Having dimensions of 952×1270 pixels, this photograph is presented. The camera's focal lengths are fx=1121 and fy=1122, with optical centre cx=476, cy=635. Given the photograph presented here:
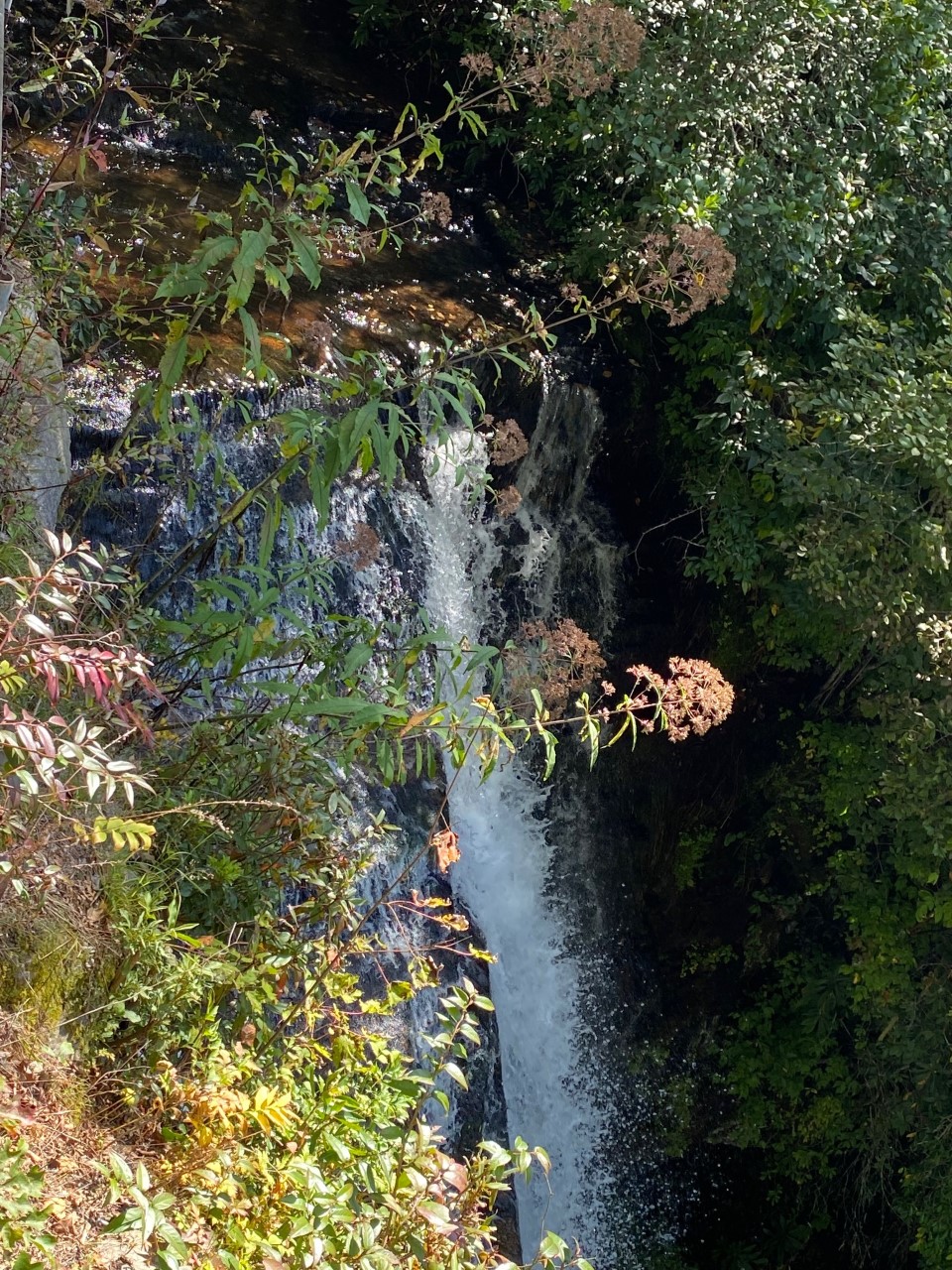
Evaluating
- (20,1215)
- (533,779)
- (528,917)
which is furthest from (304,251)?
(528,917)

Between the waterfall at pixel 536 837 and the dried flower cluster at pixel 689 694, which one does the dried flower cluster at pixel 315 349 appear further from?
the dried flower cluster at pixel 689 694

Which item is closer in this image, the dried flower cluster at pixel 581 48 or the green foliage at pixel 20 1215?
the green foliage at pixel 20 1215

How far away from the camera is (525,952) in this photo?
Answer: 6.32 metres

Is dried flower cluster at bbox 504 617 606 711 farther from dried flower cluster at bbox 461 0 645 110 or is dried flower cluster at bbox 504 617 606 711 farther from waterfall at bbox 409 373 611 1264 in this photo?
waterfall at bbox 409 373 611 1264

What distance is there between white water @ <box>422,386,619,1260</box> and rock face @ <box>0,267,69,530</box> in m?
2.28

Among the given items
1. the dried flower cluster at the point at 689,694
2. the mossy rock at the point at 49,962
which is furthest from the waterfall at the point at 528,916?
the mossy rock at the point at 49,962

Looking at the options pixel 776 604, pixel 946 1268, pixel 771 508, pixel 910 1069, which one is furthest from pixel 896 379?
pixel 946 1268

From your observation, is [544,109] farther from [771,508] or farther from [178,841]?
[178,841]

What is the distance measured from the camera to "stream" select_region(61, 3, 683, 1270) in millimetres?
6051

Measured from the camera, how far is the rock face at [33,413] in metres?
3.65

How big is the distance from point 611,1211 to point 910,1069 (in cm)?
191

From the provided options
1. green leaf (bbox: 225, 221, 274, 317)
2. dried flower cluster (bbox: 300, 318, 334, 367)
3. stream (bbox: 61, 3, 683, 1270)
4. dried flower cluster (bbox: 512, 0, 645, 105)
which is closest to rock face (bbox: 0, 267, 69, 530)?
green leaf (bbox: 225, 221, 274, 317)

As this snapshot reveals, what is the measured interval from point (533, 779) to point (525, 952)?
3.17 feet

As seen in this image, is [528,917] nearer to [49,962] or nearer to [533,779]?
[533,779]
